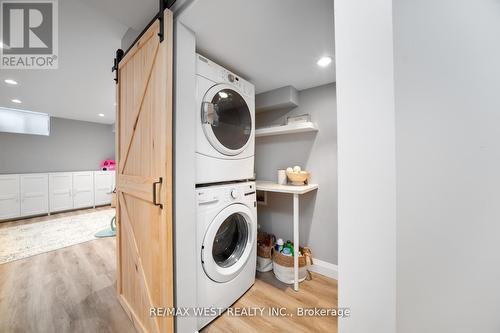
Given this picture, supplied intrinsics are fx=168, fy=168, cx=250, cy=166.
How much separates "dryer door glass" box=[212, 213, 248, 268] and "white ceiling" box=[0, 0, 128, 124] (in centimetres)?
173

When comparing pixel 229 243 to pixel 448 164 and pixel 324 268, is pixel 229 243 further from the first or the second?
pixel 448 164

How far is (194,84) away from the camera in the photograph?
3.50 ft

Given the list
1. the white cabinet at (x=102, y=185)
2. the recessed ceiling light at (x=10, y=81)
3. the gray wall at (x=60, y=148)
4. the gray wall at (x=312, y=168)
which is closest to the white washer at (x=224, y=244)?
the gray wall at (x=312, y=168)

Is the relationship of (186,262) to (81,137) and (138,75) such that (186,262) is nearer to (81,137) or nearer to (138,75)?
(138,75)

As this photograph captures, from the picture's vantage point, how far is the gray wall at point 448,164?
0.38 meters

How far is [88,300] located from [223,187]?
156 centimetres

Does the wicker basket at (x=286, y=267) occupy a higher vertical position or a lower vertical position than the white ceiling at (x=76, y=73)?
lower

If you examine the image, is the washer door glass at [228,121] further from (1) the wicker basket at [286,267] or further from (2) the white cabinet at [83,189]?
(2) the white cabinet at [83,189]

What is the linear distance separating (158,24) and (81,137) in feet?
17.3

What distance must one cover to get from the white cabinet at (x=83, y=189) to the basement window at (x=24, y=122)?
4.01ft

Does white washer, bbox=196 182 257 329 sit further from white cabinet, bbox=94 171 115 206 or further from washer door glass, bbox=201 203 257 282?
white cabinet, bbox=94 171 115 206

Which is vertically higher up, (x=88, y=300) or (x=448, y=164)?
(x=448, y=164)

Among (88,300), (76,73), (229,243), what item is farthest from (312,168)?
(76,73)

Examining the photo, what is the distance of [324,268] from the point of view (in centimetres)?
182
